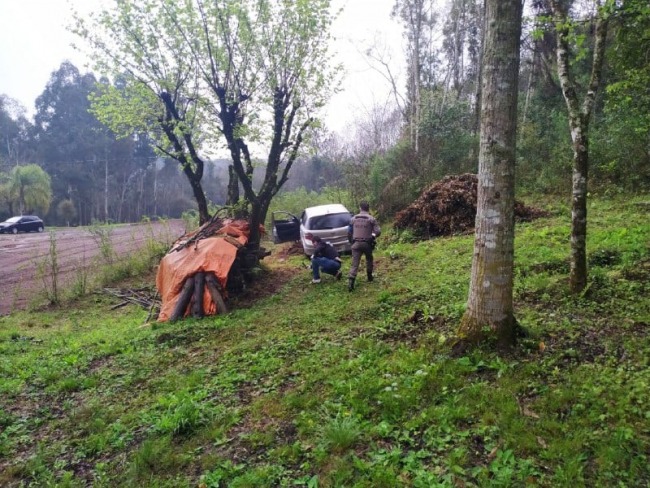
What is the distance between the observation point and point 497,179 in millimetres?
4074

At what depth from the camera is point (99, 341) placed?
768cm

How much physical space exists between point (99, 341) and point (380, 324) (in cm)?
514

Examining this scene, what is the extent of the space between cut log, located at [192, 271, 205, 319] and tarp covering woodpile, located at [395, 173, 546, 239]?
7.64 m

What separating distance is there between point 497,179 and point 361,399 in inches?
96.7

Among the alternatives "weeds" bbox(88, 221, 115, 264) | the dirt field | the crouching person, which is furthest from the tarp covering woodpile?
"weeds" bbox(88, 221, 115, 264)

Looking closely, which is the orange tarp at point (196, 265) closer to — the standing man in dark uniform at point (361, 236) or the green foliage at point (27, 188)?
the standing man in dark uniform at point (361, 236)

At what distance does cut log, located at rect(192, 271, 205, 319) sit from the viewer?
28.6 ft

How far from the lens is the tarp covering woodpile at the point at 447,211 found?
43.7 ft

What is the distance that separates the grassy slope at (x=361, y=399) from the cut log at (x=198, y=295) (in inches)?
42.3

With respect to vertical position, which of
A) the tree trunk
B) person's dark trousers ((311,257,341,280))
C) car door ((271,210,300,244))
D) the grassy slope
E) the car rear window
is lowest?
the grassy slope

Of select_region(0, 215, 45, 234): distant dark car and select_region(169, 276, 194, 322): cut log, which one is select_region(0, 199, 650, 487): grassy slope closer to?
select_region(169, 276, 194, 322): cut log

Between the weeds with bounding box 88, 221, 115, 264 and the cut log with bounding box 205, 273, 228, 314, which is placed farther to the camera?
the weeds with bounding box 88, 221, 115, 264

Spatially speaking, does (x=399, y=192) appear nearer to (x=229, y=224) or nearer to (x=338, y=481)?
(x=229, y=224)

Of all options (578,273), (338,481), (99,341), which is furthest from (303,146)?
(338,481)
